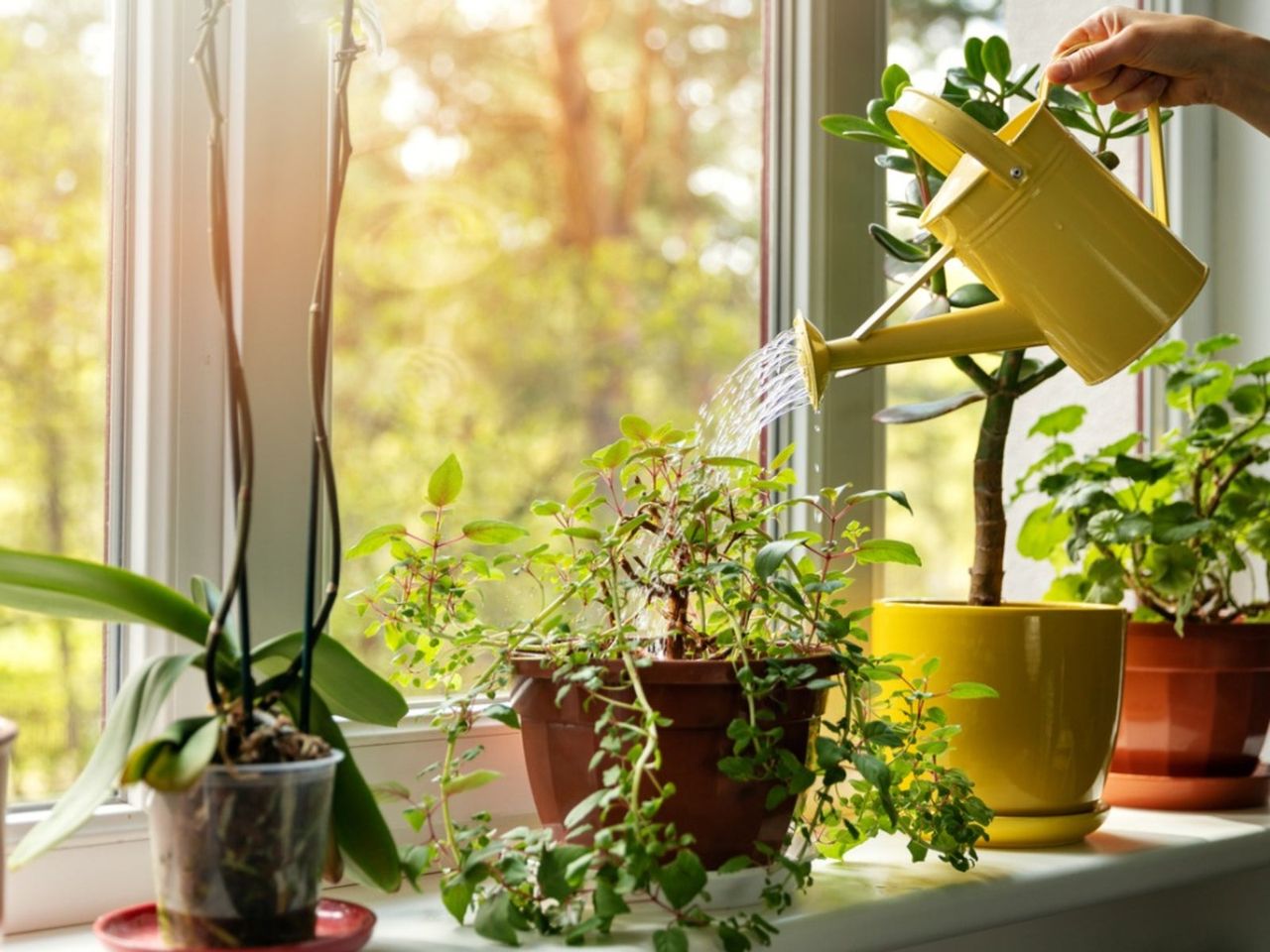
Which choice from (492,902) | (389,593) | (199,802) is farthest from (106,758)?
(389,593)

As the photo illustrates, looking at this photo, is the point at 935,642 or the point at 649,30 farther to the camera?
the point at 649,30

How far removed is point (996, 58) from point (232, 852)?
0.84 meters

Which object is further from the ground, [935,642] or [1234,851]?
[935,642]

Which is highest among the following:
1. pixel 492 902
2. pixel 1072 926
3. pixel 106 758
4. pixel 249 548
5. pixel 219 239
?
pixel 219 239

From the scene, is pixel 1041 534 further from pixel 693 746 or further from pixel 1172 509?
pixel 693 746

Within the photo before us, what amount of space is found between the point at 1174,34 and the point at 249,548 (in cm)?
85

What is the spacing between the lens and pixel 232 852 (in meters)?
0.70

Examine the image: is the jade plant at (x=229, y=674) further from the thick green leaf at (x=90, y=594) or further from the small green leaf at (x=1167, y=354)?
the small green leaf at (x=1167, y=354)

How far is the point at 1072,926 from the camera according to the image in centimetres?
120

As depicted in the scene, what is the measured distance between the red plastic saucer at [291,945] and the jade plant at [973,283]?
2.01ft

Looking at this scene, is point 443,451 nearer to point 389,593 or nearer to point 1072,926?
point 389,593

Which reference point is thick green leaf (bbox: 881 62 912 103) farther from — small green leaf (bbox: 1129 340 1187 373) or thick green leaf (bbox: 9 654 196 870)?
thick green leaf (bbox: 9 654 196 870)

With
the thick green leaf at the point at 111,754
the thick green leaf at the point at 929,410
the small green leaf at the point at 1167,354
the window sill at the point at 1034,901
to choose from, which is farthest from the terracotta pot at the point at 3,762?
the small green leaf at the point at 1167,354

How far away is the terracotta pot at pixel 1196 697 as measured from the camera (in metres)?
1.32
